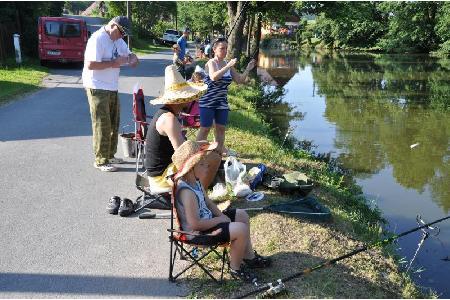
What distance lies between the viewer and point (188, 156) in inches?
152

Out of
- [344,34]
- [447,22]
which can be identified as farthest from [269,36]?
[447,22]

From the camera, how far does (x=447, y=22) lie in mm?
49344

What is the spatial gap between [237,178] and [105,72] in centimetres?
228

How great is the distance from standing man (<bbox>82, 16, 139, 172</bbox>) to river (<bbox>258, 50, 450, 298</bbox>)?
13.8 ft

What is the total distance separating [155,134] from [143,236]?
1.08 m

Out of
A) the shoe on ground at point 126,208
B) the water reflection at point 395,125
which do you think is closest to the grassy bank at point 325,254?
the shoe on ground at point 126,208

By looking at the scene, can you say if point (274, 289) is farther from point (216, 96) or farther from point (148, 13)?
point (148, 13)

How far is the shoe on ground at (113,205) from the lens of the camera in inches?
219

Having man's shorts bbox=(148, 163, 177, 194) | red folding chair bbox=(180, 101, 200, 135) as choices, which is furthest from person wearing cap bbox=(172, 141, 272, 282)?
red folding chair bbox=(180, 101, 200, 135)

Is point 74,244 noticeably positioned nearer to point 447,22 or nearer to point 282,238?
point 282,238

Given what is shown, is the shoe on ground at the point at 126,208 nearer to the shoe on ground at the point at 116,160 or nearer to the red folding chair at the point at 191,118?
the shoe on ground at the point at 116,160

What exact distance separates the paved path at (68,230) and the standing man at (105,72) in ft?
2.16

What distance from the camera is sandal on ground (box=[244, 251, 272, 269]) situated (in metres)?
4.27

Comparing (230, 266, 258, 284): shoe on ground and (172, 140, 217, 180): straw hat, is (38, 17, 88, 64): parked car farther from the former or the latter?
(230, 266, 258, 284): shoe on ground
